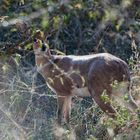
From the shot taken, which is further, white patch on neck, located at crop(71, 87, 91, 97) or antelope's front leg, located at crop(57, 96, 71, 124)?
antelope's front leg, located at crop(57, 96, 71, 124)

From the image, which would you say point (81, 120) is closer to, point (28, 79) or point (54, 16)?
point (28, 79)

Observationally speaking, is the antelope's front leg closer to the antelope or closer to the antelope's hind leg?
the antelope

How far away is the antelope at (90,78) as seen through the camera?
6.57 meters

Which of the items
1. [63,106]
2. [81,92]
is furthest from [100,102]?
[63,106]

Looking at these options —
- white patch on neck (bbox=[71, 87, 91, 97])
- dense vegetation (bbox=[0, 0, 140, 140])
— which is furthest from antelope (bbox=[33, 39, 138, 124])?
dense vegetation (bbox=[0, 0, 140, 140])

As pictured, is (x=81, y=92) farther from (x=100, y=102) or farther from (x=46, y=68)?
(x=46, y=68)

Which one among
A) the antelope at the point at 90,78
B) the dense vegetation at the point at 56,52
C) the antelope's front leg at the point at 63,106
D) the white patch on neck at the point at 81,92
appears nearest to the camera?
the dense vegetation at the point at 56,52

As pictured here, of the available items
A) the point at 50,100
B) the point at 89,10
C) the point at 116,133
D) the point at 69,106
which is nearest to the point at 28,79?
the point at 50,100

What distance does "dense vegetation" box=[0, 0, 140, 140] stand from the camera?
389cm

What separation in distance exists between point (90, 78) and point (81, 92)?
46 cm

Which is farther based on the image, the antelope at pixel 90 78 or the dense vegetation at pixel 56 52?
the antelope at pixel 90 78

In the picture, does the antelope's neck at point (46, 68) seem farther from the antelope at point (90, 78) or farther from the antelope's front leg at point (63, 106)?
the antelope's front leg at point (63, 106)

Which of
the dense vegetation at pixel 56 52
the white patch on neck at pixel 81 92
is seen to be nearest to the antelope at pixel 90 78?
the white patch on neck at pixel 81 92

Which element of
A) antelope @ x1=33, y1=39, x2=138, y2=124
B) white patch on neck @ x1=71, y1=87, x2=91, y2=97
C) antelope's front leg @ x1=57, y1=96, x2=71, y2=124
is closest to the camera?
antelope @ x1=33, y1=39, x2=138, y2=124
